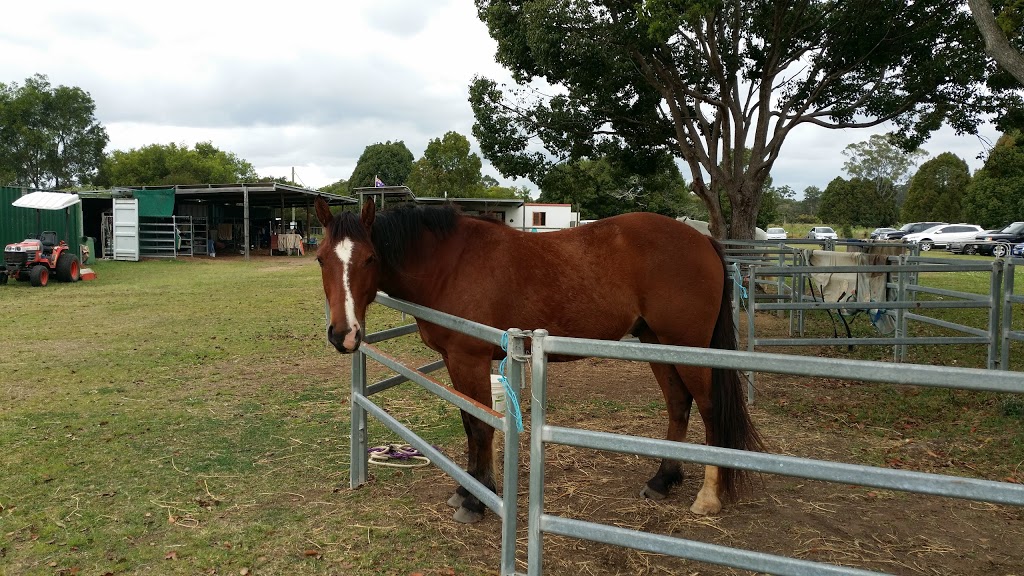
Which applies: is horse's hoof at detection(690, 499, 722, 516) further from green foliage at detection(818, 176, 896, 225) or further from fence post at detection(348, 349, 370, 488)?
green foliage at detection(818, 176, 896, 225)

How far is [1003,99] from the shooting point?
1207 cm

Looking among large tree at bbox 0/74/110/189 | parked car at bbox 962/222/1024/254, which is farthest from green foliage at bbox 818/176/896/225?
large tree at bbox 0/74/110/189

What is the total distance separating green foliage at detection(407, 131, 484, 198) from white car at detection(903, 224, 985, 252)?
2646 cm

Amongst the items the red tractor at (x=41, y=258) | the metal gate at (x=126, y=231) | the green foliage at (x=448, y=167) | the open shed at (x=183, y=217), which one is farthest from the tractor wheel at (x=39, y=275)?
the green foliage at (x=448, y=167)

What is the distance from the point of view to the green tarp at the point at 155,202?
2531 cm

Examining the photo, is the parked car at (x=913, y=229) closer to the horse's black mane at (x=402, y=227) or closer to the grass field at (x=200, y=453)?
the grass field at (x=200, y=453)

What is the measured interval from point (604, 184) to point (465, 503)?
38564 mm

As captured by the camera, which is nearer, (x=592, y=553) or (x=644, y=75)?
(x=592, y=553)

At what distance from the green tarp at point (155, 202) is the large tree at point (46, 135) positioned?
33.8 meters

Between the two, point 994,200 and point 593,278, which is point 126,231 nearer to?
point 593,278

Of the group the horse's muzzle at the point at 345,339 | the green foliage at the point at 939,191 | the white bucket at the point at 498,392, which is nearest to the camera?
the white bucket at the point at 498,392

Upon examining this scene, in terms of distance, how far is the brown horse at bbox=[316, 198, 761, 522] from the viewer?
11.7ft

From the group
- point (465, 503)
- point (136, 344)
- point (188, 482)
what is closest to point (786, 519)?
point (465, 503)

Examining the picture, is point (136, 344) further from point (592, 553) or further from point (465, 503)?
point (592, 553)
